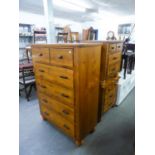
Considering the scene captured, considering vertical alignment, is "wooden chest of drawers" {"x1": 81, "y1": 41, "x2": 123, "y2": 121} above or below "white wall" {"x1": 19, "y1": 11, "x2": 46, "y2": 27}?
below

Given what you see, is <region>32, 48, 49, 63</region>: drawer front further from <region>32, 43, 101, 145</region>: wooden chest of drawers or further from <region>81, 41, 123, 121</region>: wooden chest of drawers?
<region>81, 41, 123, 121</region>: wooden chest of drawers

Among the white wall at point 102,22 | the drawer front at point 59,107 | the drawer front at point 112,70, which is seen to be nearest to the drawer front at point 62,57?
the drawer front at point 59,107

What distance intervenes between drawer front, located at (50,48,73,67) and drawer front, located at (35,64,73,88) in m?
0.07

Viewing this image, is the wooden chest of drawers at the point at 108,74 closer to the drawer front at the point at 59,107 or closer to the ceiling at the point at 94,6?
the drawer front at the point at 59,107

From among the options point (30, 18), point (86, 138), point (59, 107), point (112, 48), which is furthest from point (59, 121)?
point (30, 18)

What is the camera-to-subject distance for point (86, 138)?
1.79 meters

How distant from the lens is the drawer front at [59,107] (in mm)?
1594

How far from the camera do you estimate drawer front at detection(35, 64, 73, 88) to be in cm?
143

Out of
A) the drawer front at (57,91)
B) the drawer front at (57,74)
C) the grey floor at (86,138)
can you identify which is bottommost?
the grey floor at (86,138)

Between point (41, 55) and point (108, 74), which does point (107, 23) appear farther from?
point (41, 55)

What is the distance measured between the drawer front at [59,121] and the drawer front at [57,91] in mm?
294

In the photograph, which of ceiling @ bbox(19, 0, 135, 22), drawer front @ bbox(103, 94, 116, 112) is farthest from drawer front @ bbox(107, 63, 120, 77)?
ceiling @ bbox(19, 0, 135, 22)
